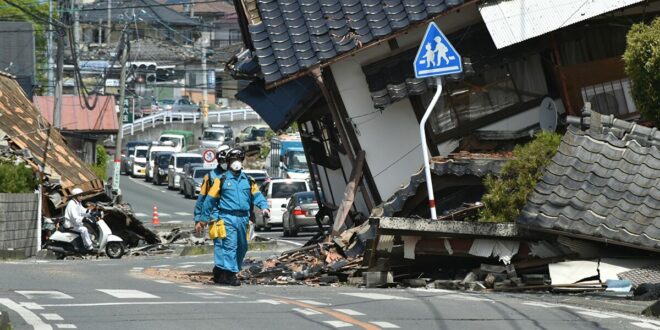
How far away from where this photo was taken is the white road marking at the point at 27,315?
11117mm

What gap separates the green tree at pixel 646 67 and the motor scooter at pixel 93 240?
17.1 m

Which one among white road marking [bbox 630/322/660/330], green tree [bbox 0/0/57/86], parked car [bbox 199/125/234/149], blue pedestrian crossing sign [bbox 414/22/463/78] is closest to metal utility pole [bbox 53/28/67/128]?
blue pedestrian crossing sign [bbox 414/22/463/78]

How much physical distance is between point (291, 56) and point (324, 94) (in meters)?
0.96

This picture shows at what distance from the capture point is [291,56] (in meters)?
20.7

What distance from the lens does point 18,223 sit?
94.7 feet

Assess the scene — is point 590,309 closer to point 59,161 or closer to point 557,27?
point 557,27

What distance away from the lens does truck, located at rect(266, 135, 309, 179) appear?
54.9m

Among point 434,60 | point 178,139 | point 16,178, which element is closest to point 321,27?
point 434,60

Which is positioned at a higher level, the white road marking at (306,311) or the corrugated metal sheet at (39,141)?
the corrugated metal sheet at (39,141)

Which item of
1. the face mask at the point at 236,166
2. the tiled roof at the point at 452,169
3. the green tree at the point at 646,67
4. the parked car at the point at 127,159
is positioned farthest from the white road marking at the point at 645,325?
the parked car at the point at 127,159

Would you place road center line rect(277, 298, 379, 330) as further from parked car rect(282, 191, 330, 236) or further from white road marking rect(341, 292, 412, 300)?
parked car rect(282, 191, 330, 236)

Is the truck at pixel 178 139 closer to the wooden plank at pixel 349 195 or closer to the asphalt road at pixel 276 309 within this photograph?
the wooden plank at pixel 349 195

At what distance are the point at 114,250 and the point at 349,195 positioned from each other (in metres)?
10.3

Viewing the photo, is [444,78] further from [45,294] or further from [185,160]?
[185,160]
